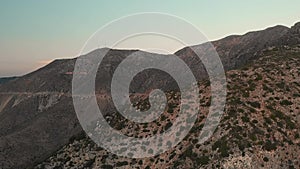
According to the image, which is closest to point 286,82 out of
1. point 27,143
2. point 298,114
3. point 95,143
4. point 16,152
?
point 298,114

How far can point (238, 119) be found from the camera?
44.8 metres

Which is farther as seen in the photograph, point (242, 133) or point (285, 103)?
point (285, 103)

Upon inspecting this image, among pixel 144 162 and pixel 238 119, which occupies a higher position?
pixel 238 119

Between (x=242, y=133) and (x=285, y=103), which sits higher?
(x=285, y=103)

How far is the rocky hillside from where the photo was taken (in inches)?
1580

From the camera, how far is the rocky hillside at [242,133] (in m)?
40.1

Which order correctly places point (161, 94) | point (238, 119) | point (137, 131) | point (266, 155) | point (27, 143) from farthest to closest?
point (27, 143) < point (161, 94) < point (137, 131) < point (238, 119) < point (266, 155)

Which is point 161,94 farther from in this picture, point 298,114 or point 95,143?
point 298,114

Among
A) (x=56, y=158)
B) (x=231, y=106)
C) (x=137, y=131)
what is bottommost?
(x=56, y=158)

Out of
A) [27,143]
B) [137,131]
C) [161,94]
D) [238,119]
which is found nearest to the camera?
[238,119]

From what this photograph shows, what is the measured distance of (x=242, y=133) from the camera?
139 ft

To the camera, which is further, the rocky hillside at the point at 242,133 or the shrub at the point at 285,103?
the shrub at the point at 285,103

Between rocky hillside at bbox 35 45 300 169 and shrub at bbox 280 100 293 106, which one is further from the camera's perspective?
shrub at bbox 280 100 293 106

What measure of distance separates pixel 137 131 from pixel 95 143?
6091mm
